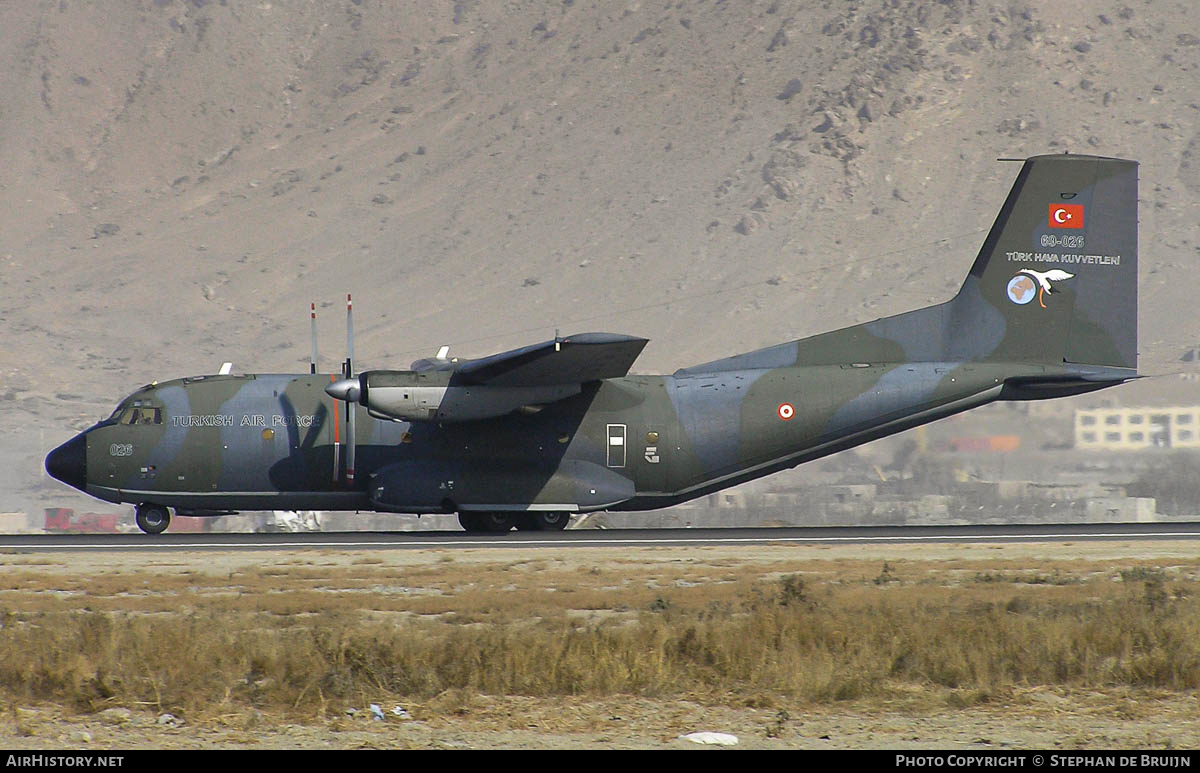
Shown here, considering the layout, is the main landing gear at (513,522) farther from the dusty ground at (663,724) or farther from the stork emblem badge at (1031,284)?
the dusty ground at (663,724)

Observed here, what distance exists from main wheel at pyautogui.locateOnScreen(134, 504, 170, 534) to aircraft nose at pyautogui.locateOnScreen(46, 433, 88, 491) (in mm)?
1203

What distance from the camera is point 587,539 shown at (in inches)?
1143

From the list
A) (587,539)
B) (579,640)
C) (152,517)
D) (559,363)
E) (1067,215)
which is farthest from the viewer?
(1067,215)

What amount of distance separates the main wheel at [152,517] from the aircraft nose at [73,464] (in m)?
1.20

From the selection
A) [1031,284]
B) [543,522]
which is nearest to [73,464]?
[543,522]

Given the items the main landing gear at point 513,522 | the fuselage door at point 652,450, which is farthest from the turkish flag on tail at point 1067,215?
the main landing gear at point 513,522

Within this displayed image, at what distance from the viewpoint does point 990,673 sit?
1484 cm

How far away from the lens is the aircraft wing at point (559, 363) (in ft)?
86.6

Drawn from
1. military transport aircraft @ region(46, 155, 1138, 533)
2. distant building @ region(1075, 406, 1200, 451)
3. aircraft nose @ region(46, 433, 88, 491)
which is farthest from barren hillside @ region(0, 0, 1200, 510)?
military transport aircraft @ region(46, 155, 1138, 533)

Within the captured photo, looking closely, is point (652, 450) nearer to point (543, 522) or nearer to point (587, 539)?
point (587, 539)

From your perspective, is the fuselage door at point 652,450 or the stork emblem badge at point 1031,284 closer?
the fuselage door at point 652,450

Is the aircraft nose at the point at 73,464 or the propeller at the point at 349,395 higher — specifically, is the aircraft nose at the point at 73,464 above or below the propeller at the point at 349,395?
below

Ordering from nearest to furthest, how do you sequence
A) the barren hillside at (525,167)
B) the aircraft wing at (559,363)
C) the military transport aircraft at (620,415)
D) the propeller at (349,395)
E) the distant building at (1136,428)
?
the aircraft wing at (559,363) → the propeller at (349,395) → the military transport aircraft at (620,415) → the distant building at (1136,428) → the barren hillside at (525,167)

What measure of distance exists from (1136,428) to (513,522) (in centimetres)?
4194
